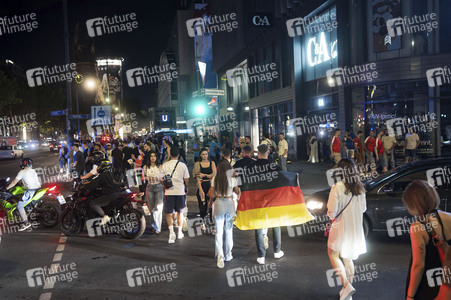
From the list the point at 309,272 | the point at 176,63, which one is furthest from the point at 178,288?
the point at 176,63

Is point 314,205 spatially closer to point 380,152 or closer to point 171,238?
point 171,238

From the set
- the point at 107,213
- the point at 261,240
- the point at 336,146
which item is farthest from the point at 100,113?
the point at 261,240

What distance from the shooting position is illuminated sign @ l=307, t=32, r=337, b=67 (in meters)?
20.5

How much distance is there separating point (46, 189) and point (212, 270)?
5.36m

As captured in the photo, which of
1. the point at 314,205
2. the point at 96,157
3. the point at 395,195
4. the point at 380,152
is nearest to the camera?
the point at 395,195

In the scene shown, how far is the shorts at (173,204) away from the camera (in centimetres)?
786

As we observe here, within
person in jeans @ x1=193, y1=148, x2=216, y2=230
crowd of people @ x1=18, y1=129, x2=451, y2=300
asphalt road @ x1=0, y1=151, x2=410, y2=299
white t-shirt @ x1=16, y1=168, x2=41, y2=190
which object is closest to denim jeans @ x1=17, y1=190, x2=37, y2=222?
white t-shirt @ x1=16, y1=168, x2=41, y2=190

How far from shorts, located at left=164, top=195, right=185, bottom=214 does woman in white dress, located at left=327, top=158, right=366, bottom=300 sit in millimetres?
3639

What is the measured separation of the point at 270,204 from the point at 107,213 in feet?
12.4

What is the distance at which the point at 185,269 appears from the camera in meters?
6.32

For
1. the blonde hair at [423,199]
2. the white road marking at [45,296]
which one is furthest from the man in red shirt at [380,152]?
the blonde hair at [423,199]

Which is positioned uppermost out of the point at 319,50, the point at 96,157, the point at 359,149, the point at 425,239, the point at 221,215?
the point at 319,50

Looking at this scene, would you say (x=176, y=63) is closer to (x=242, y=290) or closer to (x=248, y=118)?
(x=248, y=118)

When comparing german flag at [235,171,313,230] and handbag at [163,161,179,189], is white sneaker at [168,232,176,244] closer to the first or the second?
handbag at [163,161,179,189]
